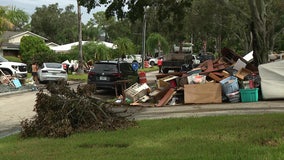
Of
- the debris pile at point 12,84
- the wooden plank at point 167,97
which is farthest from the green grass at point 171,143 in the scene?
the debris pile at point 12,84

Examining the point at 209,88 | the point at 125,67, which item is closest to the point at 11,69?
the point at 125,67

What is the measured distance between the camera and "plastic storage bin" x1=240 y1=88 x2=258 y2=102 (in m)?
17.2

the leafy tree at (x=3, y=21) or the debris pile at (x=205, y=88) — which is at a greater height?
the leafy tree at (x=3, y=21)

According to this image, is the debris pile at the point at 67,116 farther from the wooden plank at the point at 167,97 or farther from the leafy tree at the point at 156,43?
the leafy tree at the point at 156,43

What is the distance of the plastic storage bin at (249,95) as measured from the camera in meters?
17.2

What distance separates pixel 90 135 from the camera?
9805mm

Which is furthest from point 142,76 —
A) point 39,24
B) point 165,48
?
point 39,24

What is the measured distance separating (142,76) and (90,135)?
1120cm

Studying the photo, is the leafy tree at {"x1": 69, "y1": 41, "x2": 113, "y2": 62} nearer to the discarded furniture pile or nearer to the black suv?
the black suv

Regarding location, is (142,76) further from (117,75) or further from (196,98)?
(196,98)

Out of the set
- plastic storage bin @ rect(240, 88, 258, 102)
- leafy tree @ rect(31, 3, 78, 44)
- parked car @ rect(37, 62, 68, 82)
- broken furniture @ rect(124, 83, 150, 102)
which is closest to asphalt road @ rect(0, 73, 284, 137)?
plastic storage bin @ rect(240, 88, 258, 102)

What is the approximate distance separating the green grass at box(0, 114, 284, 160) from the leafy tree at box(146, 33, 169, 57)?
2418 inches

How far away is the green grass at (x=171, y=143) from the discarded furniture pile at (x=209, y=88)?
21.4 feet

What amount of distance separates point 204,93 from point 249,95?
1.71m
